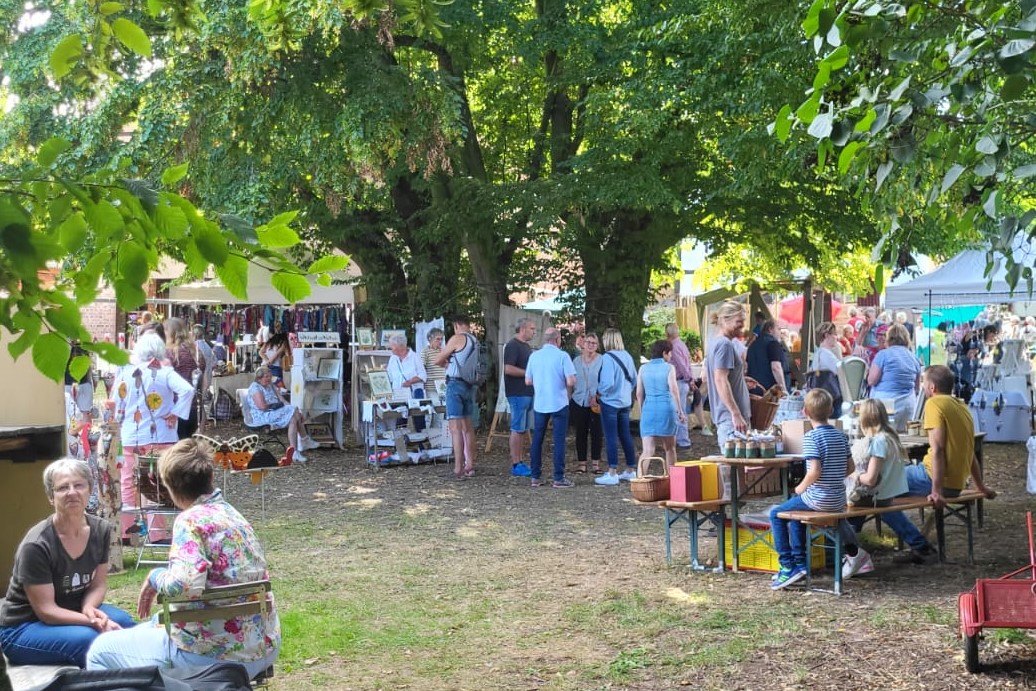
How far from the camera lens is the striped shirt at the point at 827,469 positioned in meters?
8.02

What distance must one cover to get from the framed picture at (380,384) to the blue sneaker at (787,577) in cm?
824

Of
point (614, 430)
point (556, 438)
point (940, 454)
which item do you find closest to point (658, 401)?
point (614, 430)

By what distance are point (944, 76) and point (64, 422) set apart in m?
4.96

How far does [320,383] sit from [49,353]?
580 inches

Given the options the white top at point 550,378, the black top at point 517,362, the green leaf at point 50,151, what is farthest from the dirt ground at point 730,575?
the green leaf at point 50,151

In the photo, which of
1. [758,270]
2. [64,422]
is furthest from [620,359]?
[758,270]

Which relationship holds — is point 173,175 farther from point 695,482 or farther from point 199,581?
point 695,482

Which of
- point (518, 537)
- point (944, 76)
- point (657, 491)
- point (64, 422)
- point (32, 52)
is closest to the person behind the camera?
point (944, 76)

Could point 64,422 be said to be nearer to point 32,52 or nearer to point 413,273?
point 32,52

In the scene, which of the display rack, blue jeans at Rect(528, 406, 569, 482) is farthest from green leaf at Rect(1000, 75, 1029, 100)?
the display rack

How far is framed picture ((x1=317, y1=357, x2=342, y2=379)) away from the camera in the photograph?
55.8ft

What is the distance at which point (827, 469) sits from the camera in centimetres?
803

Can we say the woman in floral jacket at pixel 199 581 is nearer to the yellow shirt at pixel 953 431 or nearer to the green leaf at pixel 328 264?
the green leaf at pixel 328 264

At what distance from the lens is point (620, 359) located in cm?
1352
